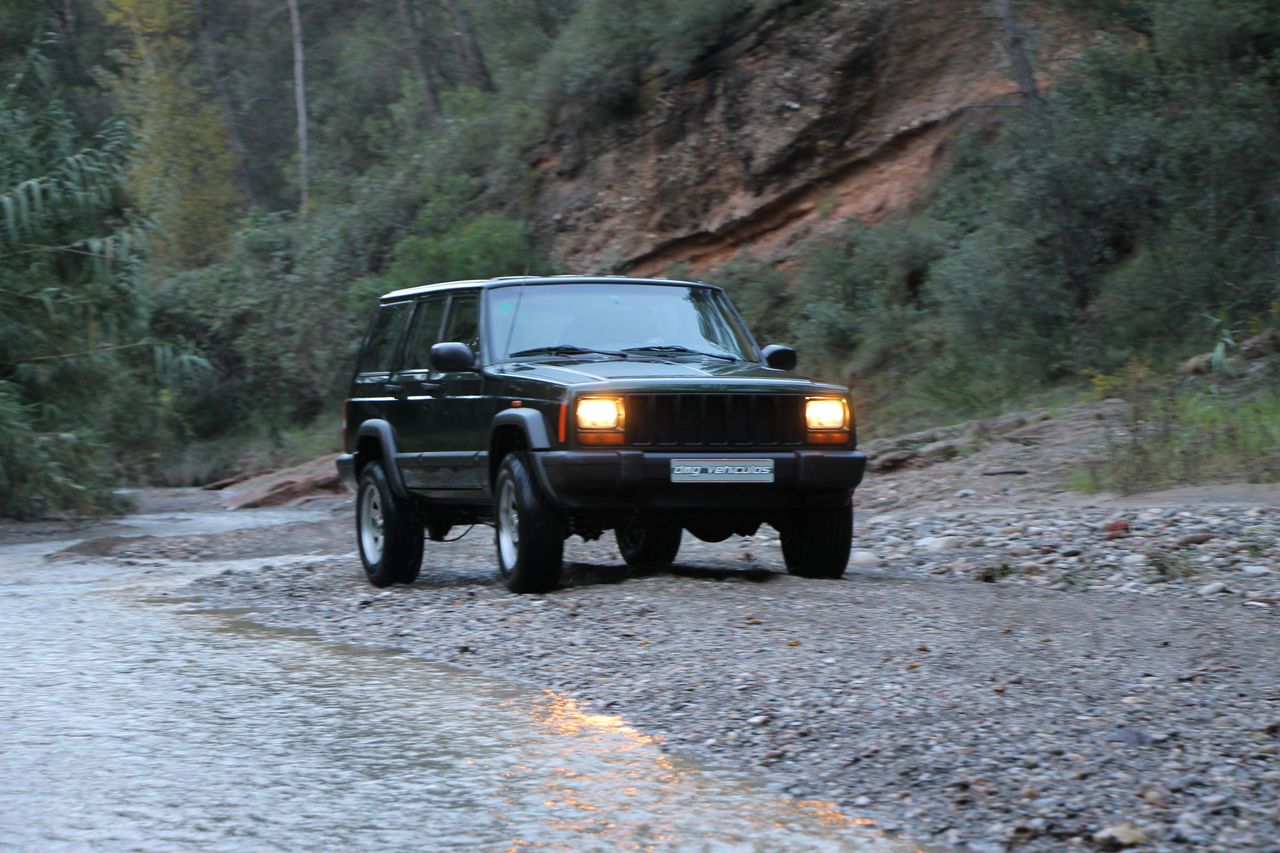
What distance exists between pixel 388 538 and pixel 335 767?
17.3ft

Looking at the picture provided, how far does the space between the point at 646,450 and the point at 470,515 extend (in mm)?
2098

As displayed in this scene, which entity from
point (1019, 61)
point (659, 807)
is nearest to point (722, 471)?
point (659, 807)

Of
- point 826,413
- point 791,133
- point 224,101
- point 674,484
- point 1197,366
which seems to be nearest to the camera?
point 674,484

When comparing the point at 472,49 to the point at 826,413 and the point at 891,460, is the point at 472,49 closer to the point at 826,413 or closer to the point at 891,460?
the point at 891,460

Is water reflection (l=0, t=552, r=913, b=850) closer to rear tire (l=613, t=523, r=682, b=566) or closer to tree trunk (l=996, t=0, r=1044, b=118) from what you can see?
rear tire (l=613, t=523, r=682, b=566)

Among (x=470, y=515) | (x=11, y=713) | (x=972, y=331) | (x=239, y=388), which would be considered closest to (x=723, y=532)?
(x=470, y=515)

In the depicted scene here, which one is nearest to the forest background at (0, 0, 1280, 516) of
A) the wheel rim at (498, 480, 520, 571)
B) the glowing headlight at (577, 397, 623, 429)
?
the wheel rim at (498, 480, 520, 571)

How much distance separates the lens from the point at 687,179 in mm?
30531

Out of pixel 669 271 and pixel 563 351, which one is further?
pixel 669 271

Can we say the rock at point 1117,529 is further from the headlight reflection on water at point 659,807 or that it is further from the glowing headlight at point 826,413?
the headlight reflection on water at point 659,807

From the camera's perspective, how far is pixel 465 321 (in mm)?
10312

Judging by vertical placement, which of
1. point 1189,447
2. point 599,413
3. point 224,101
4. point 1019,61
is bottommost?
Result: point 1189,447

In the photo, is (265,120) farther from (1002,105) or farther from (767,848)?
(767,848)

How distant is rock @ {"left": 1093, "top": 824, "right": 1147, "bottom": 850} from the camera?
4.23 m
